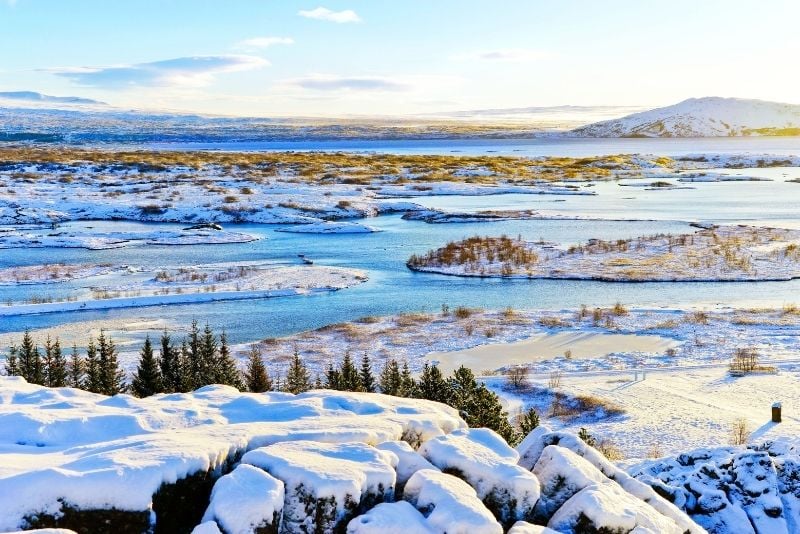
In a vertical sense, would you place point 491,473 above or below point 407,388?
above

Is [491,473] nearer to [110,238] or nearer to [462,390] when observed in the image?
[462,390]

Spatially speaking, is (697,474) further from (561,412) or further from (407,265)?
(407,265)

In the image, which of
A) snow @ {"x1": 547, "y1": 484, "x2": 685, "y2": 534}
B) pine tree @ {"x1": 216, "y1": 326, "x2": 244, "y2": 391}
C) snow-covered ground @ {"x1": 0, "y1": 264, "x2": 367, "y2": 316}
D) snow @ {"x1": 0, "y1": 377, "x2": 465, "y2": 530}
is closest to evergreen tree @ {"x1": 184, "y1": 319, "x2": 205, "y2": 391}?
pine tree @ {"x1": 216, "y1": 326, "x2": 244, "y2": 391}

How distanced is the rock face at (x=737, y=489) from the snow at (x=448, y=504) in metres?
4.03

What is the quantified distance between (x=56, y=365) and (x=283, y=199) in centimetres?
5613

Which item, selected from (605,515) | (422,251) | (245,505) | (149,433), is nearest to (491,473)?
(605,515)

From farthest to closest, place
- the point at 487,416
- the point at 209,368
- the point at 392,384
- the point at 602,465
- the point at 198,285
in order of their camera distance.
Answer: the point at 198,285, the point at 209,368, the point at 392,384, the point at 487,416, the point at 602,465

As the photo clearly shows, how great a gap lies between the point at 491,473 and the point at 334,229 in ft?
175

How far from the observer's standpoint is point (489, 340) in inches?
1201

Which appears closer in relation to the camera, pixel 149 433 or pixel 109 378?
pixel 149 433

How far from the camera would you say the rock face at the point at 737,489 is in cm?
1126

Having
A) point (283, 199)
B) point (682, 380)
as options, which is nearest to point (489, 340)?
point (682, 380)

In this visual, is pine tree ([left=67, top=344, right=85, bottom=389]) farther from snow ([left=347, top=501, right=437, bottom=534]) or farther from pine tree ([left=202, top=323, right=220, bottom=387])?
snow ([left=347, top=501, right=437, bottom=534])

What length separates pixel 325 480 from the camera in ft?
28.2
